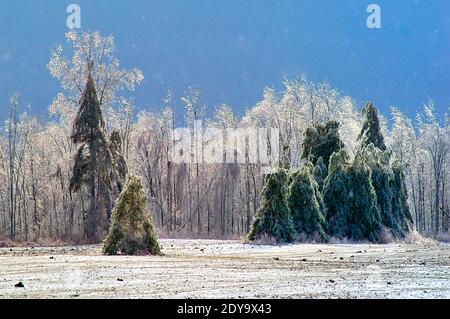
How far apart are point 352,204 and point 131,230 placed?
46.1 feet

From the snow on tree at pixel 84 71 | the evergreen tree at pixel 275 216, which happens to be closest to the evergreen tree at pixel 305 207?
the evergreen tree at pixel 275 216

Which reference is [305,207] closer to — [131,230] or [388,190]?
[388,190]

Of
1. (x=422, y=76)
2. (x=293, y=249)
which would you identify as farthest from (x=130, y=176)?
(x=422, y=76)

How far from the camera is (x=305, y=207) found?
3441cm

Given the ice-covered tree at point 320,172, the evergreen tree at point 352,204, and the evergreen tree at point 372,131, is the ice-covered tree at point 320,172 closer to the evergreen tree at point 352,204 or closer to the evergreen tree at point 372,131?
the evergreen tree at point 352,204

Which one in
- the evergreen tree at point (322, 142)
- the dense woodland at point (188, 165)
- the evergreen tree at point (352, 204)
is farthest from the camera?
the dense woodland at point (188, 165)

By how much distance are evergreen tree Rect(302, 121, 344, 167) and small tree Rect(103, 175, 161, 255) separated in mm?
17072

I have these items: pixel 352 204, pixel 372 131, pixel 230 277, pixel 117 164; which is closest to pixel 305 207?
pixel 352 204

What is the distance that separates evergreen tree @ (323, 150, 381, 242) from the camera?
3597 centimetres

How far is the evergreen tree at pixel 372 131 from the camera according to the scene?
4866 cm

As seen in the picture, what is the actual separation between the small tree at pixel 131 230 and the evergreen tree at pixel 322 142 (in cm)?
1707

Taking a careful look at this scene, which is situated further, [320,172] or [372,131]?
[372,131]

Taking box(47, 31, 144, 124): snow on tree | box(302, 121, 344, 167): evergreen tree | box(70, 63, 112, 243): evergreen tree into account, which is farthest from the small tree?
box(47, 31, 144, 124): snow on tree

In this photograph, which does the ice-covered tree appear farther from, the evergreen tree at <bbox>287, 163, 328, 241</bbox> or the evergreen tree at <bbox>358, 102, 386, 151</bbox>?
the evergreen tree at <bbox>358, 102, 386, 151</bbox>
